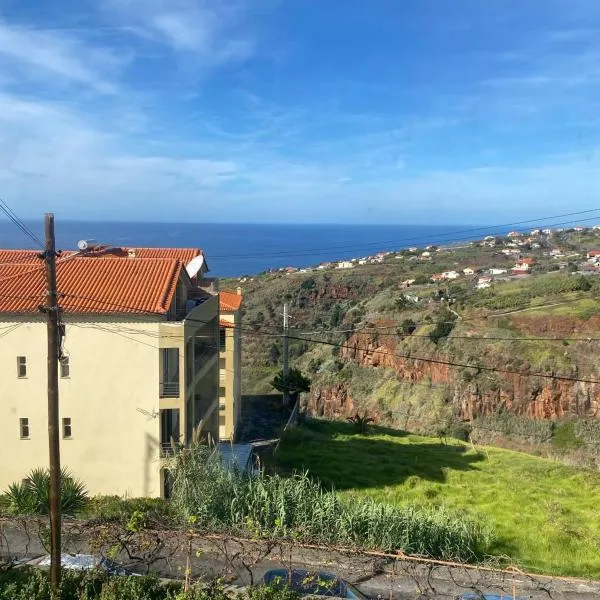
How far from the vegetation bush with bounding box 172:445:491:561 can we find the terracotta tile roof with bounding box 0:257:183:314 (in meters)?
5.75

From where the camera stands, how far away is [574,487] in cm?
2308

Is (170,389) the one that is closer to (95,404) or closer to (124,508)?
(95,404)

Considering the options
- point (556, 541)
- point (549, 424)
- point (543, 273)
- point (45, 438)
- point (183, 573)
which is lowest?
point (549, 424)

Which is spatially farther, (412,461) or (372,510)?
(412,461)

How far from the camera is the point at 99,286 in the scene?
64.3 ft

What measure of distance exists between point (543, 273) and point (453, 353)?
82.4ft

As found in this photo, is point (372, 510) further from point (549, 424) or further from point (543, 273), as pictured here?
point (543, 273)

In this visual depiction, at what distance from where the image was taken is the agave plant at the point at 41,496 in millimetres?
15692

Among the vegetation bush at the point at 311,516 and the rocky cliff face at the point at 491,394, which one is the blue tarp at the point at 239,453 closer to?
the vegetation bush at the point at 311,516

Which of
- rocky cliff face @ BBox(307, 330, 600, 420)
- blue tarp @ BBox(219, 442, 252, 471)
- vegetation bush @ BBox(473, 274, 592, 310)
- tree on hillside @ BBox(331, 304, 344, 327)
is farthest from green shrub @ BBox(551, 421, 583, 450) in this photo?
tree on hillside @ BBox(331, 304, 344, 327)

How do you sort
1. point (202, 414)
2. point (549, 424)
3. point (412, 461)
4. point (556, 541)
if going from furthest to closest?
point (549, 424), point (412, 461), point (202, 414), point (556, 541)

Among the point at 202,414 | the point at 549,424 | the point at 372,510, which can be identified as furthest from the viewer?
the point at 549,424

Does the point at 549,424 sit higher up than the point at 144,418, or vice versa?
the point at 144,418

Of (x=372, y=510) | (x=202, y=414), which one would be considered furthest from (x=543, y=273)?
(x=372, y=510)
